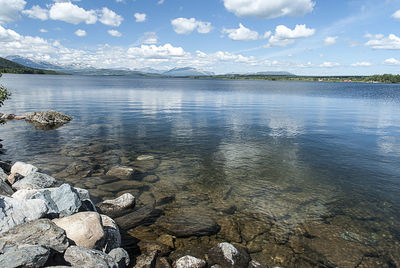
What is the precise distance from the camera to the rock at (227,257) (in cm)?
985

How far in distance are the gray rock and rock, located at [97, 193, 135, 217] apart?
4909 millimetres

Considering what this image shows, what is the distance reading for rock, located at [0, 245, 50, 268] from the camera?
707 centimetres

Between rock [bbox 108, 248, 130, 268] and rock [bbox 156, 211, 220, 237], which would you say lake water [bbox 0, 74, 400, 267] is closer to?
rock [bbox 156, 211, 220, 237]

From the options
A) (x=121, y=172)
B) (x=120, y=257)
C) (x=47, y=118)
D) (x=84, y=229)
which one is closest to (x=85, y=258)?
(x=84, y=229)

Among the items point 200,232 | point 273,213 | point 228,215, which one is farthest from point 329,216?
point 200,232

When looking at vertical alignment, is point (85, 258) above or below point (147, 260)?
above

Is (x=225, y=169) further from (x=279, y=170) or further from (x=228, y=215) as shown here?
(x=228, y=215)

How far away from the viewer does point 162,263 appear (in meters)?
9.79

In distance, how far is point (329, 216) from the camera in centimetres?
1402

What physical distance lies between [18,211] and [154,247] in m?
5.60

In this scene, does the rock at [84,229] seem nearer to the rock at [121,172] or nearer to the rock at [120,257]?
the rock at [120,257]

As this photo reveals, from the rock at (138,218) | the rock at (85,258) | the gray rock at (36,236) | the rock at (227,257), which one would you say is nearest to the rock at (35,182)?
the rock at (138,218)

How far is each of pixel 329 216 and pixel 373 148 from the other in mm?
17893

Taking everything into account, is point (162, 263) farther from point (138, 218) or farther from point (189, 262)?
point (138, 218)
